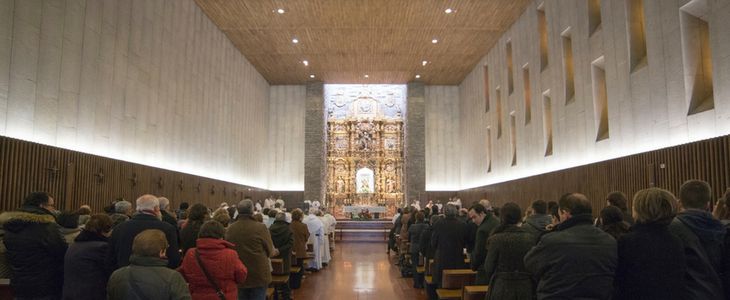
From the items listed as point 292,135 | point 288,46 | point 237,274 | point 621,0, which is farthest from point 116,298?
point 292,135

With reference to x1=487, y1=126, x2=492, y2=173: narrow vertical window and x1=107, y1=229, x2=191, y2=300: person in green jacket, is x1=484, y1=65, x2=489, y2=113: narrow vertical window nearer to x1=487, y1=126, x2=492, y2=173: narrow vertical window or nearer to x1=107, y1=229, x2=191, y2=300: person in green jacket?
x1=487, y1=126, x2=492, y2=173: narrow vertical window

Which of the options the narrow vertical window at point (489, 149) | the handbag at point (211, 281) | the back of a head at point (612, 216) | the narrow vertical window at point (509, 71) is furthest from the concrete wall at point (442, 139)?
the handbag at point (211, 281)

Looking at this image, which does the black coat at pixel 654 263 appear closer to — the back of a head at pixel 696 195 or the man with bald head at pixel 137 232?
the back of a head at pixel 696 195

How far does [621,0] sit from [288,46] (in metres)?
12.3

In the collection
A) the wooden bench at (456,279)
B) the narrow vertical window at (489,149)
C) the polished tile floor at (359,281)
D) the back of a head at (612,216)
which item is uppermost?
the narrow vertical window at (489,149)

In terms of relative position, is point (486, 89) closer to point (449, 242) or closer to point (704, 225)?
point (449, 242)

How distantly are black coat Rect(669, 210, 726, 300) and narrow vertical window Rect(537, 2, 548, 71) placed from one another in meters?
12.4

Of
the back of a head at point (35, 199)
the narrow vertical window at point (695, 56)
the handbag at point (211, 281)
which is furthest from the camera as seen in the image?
the narrow vertical window at point (695, 56)

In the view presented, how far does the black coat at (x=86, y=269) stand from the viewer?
4141mm

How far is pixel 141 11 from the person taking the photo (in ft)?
39.7

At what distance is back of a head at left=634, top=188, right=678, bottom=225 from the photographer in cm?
307

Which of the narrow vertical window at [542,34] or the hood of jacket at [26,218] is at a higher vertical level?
the narrow vertical window at [542,34]

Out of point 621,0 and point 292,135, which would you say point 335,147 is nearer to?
point 292,135

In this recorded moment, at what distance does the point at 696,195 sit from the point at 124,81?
36.3 feet
